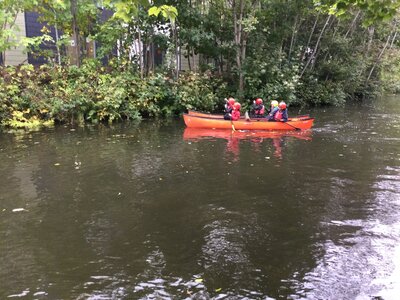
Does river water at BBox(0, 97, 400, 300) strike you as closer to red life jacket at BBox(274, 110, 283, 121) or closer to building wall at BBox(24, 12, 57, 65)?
red life jacket at BBox(274, 110, 283, 121)

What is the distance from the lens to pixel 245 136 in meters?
14.1

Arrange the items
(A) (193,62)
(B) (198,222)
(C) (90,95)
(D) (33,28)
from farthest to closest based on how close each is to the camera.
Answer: (A) (193,62) < (D) (33,28) < (C) (90,95) < (B) (198,222)

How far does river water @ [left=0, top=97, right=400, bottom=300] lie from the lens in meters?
4.73

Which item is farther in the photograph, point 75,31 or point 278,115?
point 75,31

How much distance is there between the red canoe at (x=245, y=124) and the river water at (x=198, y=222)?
2827 millimetres

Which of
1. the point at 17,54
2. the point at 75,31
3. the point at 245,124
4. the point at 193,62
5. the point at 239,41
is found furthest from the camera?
the point at 193,62

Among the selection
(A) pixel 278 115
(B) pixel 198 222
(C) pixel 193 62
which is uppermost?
(C) pixel 193 62

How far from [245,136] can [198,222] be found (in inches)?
311

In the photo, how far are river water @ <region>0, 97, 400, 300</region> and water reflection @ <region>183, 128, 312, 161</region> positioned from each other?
0.61m

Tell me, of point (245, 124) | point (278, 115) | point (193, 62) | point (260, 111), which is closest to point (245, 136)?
point (245, 124)

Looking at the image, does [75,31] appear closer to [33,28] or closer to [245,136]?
[33,28]

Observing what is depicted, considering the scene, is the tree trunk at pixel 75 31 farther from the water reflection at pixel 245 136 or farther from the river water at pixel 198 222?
the river water at pixel 198 222

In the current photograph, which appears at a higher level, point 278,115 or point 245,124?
point 278,115

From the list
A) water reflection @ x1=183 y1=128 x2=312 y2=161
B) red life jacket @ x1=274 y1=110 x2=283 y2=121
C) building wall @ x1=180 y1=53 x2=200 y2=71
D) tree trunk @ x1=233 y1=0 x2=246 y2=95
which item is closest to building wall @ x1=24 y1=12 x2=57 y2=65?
building wall @ x1=180 y1=53 x2=200 y2=71
